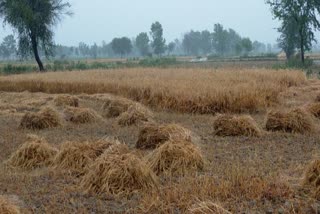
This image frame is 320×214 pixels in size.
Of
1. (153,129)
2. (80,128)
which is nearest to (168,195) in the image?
(153,129)

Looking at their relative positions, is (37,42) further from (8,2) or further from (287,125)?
(287,125)

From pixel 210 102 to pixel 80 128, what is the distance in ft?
12.0

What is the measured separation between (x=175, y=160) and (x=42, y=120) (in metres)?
5.23

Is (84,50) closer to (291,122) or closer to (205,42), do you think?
(205,42)

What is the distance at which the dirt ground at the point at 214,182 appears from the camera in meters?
4.89

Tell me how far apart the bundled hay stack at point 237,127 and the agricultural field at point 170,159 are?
19 millimetres

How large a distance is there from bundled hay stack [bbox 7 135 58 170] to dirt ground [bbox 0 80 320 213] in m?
0.30

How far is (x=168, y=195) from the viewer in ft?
16.7

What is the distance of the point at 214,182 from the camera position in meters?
5.57

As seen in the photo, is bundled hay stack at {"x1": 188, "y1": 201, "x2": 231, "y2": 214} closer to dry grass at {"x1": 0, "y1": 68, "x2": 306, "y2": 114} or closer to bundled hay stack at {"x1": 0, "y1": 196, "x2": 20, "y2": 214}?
bundled hay stack at {"x1": 0, "y1": 196, "x2": 20, "y2": 214}

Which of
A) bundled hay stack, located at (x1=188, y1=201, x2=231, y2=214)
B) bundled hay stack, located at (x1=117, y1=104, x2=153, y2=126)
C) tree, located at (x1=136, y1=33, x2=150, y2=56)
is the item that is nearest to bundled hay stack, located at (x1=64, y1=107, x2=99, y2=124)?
bundled hay stack, located at (x1=117, y1=104, x2=153, y2=126)

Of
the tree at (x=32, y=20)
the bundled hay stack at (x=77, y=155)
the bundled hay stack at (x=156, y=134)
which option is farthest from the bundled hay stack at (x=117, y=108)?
the tree at (x=32, y=20)

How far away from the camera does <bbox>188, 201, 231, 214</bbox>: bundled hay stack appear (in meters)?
4.38

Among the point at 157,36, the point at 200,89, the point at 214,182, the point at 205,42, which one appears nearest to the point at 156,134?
the point at 214,182
